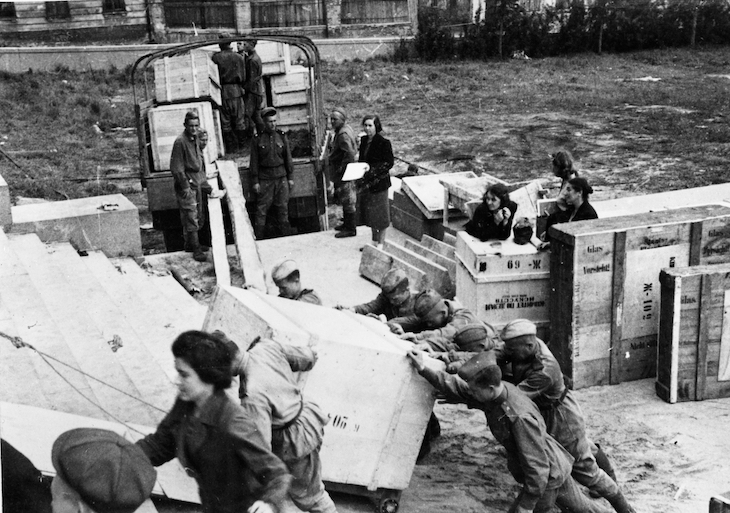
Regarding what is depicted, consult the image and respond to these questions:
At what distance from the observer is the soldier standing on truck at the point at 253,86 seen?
15.5m

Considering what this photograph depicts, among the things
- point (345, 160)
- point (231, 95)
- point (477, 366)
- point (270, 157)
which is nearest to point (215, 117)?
point (231, 95)

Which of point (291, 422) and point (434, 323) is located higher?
point (291, 422)

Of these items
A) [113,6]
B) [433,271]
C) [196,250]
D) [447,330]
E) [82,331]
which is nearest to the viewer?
[447,330]

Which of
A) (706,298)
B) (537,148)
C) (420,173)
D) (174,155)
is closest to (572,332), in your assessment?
(706,298)

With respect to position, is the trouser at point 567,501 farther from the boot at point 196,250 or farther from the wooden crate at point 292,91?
the wooden crate at point 292,91

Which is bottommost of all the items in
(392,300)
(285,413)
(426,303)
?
(392,300)

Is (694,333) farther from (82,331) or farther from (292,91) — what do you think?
(292,91)

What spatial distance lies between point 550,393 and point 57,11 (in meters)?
30.2

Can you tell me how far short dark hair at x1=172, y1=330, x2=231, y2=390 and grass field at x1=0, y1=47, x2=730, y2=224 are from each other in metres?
9.97

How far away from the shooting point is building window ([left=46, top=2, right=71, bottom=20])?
106 feet

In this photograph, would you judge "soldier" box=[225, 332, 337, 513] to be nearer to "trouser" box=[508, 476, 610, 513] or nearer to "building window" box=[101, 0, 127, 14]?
"trouser" box=[508, 476, 610, 513]

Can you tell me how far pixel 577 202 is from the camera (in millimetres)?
9031

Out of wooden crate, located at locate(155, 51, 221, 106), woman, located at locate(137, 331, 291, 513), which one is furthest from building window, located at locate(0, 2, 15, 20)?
woman, located at locate(137, 331, 291, 513)

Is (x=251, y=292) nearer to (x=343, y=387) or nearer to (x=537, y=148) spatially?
(x=343, y=387)
